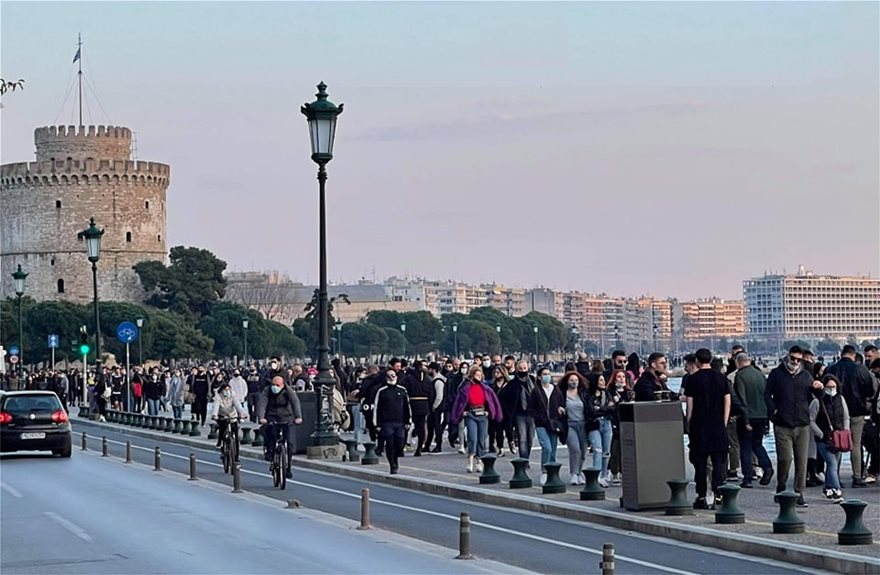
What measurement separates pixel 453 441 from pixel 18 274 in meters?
37.8

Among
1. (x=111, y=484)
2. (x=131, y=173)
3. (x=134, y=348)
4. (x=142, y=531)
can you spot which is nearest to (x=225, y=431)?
(x=111, y=484)

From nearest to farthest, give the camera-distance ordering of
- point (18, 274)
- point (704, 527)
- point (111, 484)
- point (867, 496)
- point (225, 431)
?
point (704, 527) < point (867, 496) < point (111, 484) < point (225, 431) < point (18, 274)

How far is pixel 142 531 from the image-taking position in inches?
655

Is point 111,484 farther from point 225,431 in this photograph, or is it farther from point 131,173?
point 131,173

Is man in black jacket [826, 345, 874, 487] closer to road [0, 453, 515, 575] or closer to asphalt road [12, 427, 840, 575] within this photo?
asphalt road [12, 427, 840, 575]

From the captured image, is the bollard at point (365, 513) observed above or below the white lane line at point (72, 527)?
above

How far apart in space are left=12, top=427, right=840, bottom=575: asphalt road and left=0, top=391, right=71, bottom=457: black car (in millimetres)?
6645

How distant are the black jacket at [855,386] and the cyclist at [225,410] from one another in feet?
33.2

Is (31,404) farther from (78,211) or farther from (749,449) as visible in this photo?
(78,211)

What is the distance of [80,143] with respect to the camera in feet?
411

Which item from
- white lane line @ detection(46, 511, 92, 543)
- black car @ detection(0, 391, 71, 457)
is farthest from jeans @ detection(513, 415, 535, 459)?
black car @ detection(0, 391, 71, 457)

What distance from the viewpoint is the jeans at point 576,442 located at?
68.0 feet

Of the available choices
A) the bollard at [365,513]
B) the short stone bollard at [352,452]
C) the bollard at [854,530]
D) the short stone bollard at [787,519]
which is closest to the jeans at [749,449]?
the short stone bollard at [787,519]

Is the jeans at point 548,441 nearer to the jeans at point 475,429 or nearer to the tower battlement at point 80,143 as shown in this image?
the jeans at point 475,429
